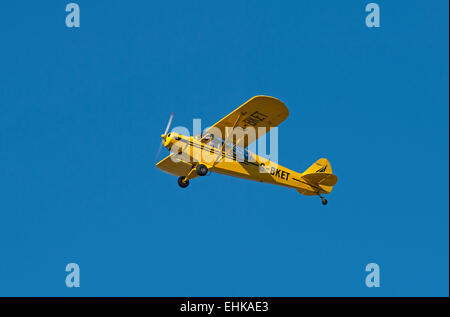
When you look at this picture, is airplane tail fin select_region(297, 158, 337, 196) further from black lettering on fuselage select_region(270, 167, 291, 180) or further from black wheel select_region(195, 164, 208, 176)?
black wheel select_region(195, 164, 208, 176)

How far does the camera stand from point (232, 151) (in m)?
22.2

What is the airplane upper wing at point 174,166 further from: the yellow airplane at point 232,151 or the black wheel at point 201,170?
the black wheel at point 201,170

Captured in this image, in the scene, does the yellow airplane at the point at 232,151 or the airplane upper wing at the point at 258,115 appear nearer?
the airplane upper wing at the point at 258,115

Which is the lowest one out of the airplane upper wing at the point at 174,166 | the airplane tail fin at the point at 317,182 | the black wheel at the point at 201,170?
the black wheel at the point at 201,170

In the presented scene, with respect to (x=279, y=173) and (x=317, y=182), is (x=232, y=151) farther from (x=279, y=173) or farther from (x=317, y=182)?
(x=317, y=182)

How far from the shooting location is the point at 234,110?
21094mm

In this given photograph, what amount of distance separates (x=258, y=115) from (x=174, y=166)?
391cm

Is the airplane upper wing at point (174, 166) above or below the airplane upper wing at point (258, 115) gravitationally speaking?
below

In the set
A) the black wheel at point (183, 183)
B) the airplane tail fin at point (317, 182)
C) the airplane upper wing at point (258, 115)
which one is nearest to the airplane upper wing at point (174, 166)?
the black wheel at point (183, 183)

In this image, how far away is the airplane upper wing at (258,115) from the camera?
20.7m
